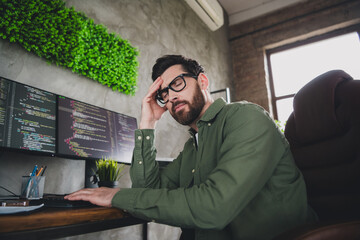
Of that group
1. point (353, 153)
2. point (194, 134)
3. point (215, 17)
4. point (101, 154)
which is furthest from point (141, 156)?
point (215, 17)

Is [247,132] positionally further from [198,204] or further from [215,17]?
[215,17]

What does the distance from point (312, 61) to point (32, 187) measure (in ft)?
15.2

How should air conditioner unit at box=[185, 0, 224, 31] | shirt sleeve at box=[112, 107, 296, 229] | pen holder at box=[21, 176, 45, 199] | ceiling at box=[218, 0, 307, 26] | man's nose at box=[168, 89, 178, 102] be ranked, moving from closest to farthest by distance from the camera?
1. shirt sleeve at box=[112, 107, 296, 229]
2. pen holder at box=[21, 176, 45, 199]
3. man's nose at box=[168, 89, 178, 102]
4. air conditioner unit at box=[185, 0, 224, 31]
5. ceiling at box=[218, 0, 307, 26]

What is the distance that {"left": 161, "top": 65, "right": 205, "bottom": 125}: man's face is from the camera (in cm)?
133

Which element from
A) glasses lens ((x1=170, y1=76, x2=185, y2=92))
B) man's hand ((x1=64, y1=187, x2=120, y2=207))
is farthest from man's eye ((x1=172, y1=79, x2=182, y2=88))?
man's hand ((x1=64, y1=187, x2=120, y2=207))

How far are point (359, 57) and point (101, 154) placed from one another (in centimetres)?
430

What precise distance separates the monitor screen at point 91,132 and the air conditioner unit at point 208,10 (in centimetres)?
228

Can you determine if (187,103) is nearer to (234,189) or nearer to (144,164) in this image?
(144,164)

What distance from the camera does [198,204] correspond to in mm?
704

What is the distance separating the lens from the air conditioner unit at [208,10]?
343 cm

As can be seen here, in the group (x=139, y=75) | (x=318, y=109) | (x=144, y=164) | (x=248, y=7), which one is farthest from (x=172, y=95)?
(x=248, y=7)

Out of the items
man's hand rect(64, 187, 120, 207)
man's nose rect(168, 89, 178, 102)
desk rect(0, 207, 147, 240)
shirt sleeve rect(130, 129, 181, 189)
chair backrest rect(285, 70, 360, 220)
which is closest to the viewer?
desk rect(0, 207, 147, 240)

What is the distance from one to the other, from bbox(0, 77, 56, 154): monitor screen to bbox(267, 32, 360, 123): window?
3903 millimetres

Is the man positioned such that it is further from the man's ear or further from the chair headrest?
the chair headrest
